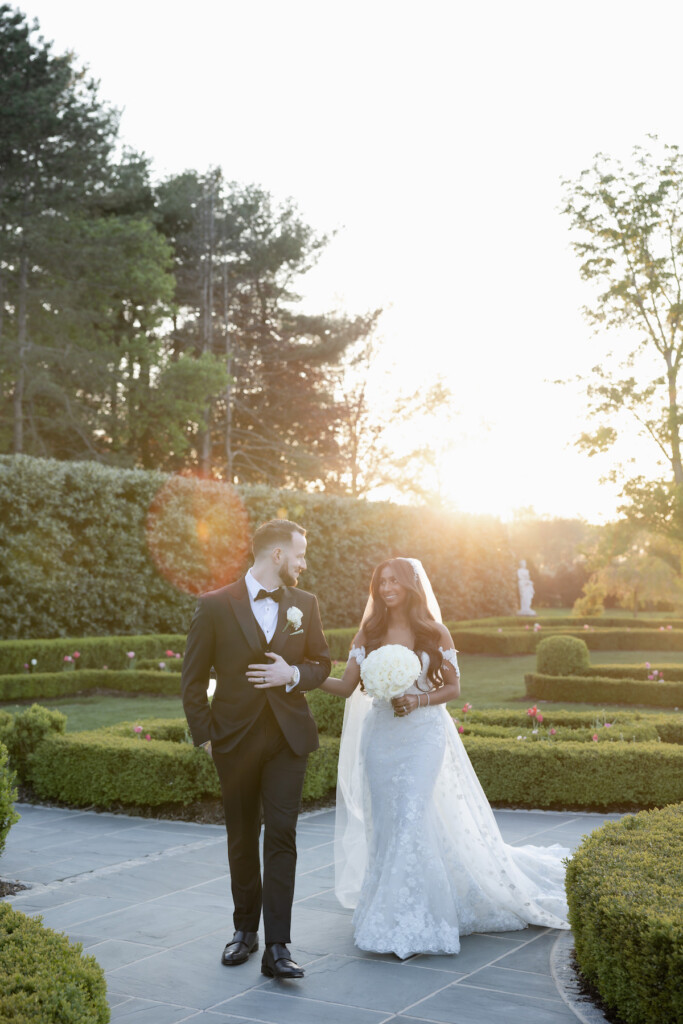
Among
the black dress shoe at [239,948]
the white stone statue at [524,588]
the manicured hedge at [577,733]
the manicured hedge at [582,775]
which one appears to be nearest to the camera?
the black dress shoe at [239,948]

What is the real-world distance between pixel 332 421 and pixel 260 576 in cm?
3176

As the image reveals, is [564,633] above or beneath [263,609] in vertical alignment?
beneath

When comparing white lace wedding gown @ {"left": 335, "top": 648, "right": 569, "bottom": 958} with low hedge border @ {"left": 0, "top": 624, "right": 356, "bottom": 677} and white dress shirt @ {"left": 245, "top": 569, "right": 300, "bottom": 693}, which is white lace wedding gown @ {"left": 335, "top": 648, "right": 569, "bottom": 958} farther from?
low hedge border @ {"left": 0, "top": 624, "right": 356, "bottom": 677}

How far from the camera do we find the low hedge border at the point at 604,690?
575 inches

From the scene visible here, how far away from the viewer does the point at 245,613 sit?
14.5 feet

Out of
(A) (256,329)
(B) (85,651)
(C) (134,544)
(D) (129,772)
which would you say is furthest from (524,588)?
(D) (129,772)

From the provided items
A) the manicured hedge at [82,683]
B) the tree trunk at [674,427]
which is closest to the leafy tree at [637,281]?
the tree trunk at [674,427]

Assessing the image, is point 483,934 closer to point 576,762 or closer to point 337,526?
point 576,762

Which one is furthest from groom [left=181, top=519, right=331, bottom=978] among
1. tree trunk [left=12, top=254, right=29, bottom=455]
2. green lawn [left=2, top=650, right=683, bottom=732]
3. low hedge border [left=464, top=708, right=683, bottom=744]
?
tree trunk [left=12, top=254, right=29, bottom=455]

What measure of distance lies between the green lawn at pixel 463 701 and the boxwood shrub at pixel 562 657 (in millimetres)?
657

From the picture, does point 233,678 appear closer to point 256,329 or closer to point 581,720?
point 581,720

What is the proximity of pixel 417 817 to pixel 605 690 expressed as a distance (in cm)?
1089

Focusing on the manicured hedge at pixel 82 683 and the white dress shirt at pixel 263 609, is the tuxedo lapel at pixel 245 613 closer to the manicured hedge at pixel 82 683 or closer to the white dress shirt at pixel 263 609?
the white dress shirt at pixel 263 609

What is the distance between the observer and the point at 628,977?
366cm
